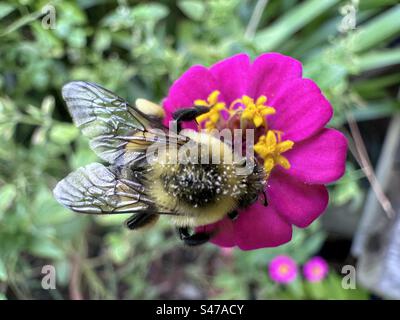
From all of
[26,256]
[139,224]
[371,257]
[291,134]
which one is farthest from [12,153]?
[371,257]

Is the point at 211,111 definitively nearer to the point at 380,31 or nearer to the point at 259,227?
the point at 259,227

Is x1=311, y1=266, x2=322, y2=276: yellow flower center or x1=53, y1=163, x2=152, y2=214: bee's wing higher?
x1=53, y1=163, x2=152, y2=214: bee's wing

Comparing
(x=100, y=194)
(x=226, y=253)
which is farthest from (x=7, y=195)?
(x=226, y=253)

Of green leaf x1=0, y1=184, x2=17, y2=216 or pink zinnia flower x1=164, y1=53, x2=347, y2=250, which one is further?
green leaf x1=0, y1=184, x2=17, y2=216

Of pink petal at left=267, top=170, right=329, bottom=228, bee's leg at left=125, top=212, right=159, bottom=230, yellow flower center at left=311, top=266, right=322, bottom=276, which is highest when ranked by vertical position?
pink petal at left=267, top=170, right=329, bottom=228

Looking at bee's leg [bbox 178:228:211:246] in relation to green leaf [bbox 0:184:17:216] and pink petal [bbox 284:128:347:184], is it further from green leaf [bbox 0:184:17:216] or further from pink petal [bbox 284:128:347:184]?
green leaf [bbox 0:184:17:216]

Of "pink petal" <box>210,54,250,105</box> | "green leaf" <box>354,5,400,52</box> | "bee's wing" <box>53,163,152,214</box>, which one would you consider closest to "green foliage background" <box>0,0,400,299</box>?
"green leaf" <box>354,5,400,52</box>

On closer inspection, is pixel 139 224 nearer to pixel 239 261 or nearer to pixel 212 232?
pixel 212 232
